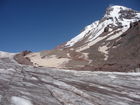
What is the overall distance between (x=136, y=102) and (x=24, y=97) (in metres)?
6.86

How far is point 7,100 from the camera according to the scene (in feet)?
45.6

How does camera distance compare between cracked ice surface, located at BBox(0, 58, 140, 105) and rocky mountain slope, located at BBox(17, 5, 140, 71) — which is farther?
rocky mountain slope, located at BBox(17, 5, 140, 71)

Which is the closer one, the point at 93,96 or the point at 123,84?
the point at 93,96

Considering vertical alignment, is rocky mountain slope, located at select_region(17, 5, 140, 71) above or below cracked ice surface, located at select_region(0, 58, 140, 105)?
above

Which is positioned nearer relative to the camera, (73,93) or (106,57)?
(73,93)

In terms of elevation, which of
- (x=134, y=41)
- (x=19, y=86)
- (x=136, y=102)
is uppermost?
(x=134, y=41)

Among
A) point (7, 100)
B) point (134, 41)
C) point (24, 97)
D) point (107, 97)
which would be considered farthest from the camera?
point (134, 41)

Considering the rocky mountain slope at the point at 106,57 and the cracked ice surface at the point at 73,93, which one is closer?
the cracked ice surface at the point at 73,93

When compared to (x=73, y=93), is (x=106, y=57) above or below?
above

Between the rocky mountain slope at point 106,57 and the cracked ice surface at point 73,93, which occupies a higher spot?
the rocky mountain slope at point 106,57

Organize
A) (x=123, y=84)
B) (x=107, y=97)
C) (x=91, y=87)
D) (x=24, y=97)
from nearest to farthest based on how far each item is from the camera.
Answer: (x=24, y=97), (x=107, y=97), (x=91, y=87), (x=123, y=84)

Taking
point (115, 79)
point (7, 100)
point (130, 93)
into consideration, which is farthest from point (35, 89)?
point (115, 79)

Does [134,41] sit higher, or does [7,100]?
[134,41]

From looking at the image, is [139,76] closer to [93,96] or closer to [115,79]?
[115,79]
